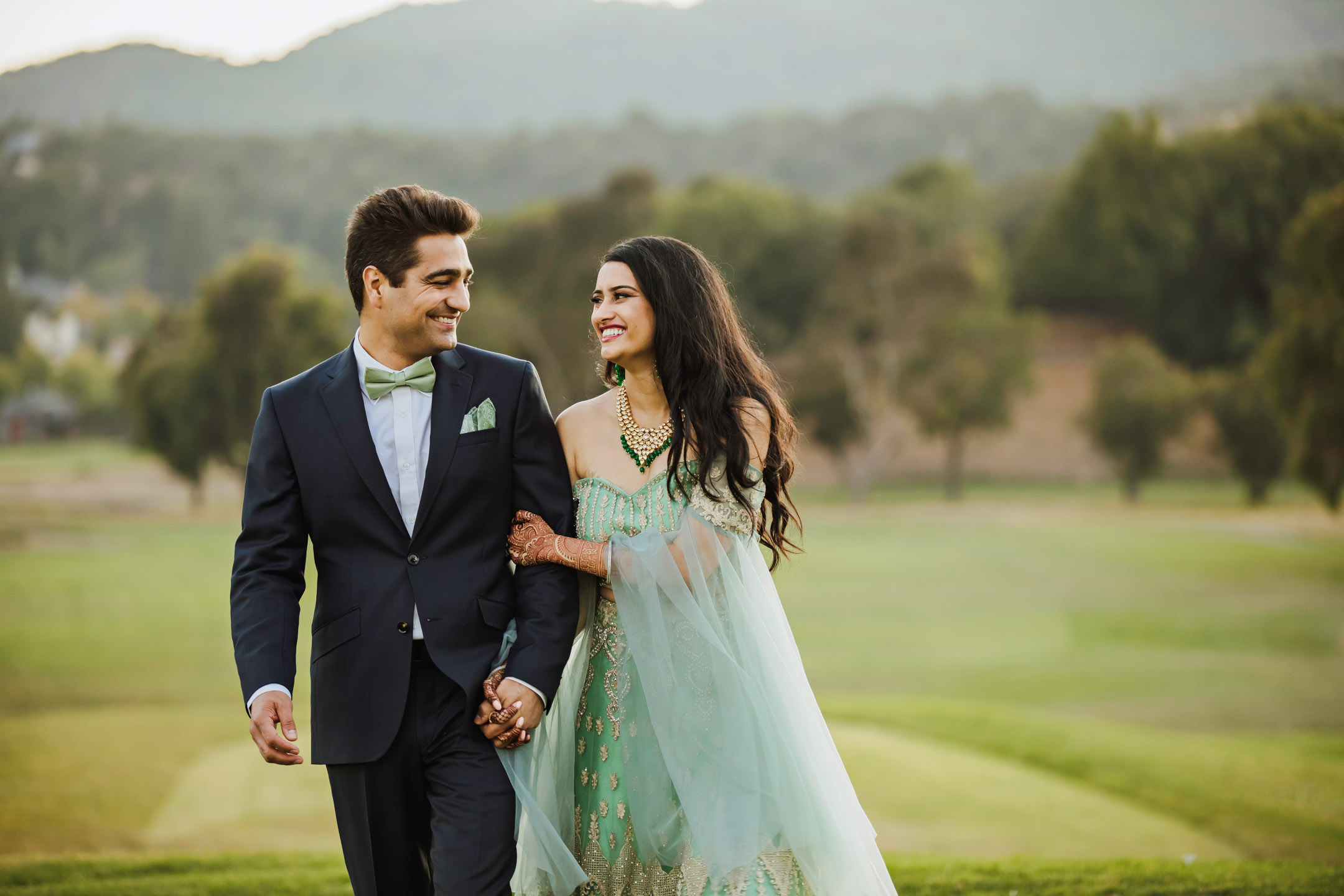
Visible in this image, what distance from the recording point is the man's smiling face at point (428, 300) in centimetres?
285

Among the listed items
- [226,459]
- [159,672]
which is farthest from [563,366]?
[159,672]

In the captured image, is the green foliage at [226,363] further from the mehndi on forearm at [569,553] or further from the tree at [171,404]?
the mehndi on forearm at [569,553]

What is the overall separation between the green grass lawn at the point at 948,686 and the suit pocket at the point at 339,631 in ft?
8.97

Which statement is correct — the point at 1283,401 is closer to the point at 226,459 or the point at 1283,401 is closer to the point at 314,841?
the point at 314,841

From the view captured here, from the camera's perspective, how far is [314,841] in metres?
7.61

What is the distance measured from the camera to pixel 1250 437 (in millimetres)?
27891

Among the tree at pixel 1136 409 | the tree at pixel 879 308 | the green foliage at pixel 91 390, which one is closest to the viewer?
the green foliage at pixel 91 390

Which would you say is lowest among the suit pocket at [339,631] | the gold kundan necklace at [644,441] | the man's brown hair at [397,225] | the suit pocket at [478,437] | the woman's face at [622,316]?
the suit pocket at [339,631]

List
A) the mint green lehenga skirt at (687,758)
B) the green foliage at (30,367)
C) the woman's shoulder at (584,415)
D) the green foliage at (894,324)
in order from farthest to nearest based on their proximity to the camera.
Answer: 1. the green foliage at (894,324)
2. the green foliage at (30,367)
3. the woman's shoulder at (584,415)
4. the mint green lehenga skirt at (687,758)

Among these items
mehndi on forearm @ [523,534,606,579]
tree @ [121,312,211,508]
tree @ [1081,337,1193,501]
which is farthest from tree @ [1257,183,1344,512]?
tree @ [121,312,211,508]

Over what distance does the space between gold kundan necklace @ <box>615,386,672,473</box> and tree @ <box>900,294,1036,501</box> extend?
3084 centimetres

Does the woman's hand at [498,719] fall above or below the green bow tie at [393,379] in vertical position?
below

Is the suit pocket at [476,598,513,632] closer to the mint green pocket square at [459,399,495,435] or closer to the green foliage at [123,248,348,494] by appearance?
the mint green pocket square at [459,399,495,435]

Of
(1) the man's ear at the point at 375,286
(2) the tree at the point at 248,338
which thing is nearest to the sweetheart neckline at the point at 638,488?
(1) the man's ear at the point at 375,286
